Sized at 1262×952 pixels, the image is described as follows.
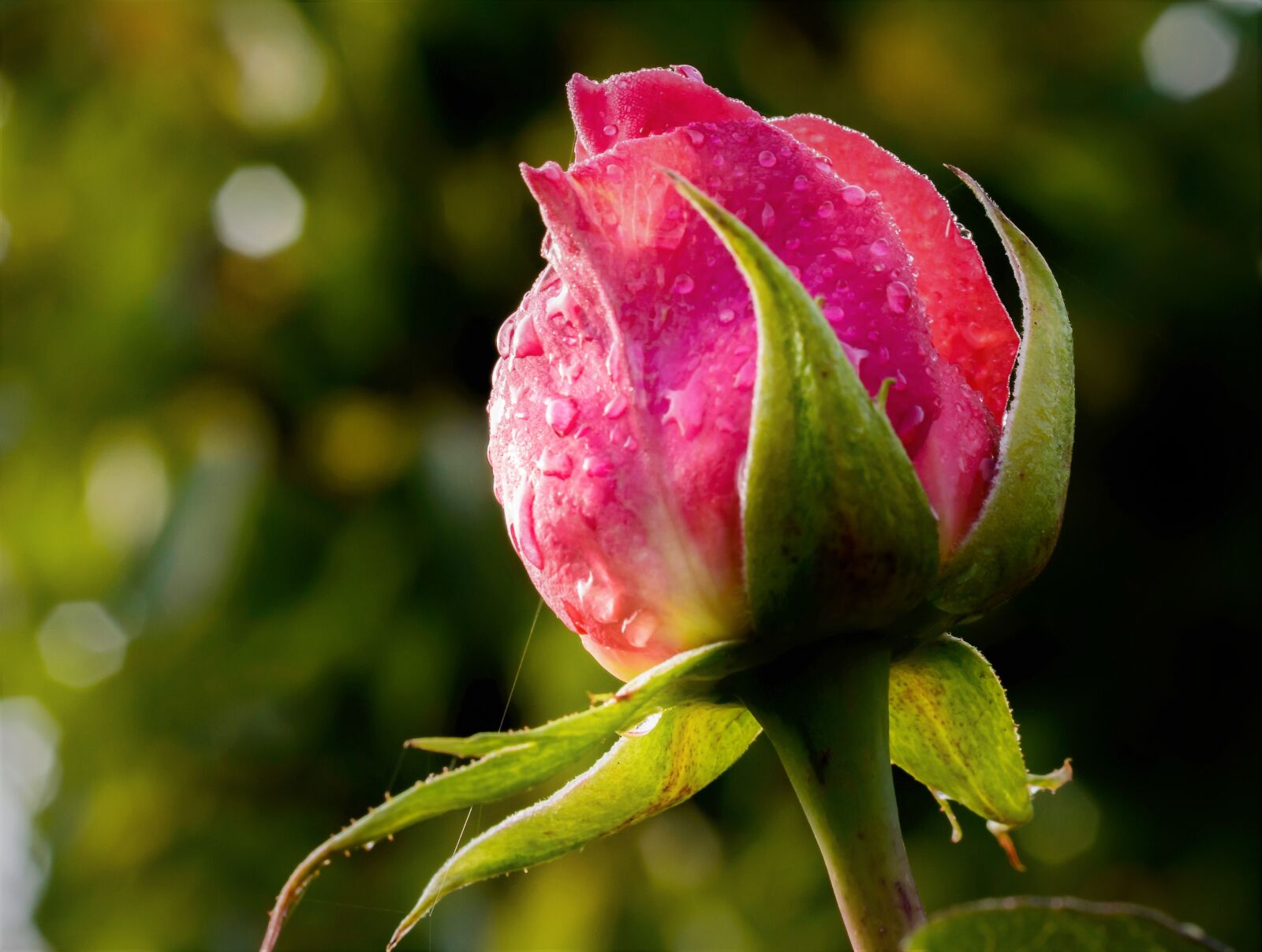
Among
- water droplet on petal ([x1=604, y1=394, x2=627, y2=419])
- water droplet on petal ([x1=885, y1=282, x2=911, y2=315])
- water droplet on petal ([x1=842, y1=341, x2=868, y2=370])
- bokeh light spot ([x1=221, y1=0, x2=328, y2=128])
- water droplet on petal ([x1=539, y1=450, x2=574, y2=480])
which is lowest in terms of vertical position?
bokeh light spot ([x1=221, y1=0, x2=328, y2=128])

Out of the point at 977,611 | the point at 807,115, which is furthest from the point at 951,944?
the point at 807,115

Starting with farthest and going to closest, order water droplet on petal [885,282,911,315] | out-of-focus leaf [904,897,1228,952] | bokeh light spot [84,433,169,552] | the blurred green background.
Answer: bokeh light spot [84,433,169,552] < the blurred green background < water droplet on petal [885,282,911,315] < out-of-focus leaf [904,897,1228,952]

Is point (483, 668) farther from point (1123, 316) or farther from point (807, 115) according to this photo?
point (807, 115)

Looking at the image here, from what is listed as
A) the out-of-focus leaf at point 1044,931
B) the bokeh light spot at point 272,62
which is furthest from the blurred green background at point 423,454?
the out-of-focus leaf at point 1044,931

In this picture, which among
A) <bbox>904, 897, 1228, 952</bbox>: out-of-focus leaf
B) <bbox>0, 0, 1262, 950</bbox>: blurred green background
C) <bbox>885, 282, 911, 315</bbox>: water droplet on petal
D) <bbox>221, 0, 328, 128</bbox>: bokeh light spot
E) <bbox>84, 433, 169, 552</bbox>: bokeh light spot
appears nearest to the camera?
<bbox>904, 897, 1228, 952</bbox>: out-of-focus leaf

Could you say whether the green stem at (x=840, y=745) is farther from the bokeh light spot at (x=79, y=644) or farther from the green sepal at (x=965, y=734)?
the bokeh light spot at (x=79, y=644)

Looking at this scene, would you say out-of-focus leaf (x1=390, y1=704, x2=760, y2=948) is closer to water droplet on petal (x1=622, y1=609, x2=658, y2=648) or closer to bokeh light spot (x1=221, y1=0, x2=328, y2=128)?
water droplet on petal (x1=622, y1=609, x2=658, y2=648)

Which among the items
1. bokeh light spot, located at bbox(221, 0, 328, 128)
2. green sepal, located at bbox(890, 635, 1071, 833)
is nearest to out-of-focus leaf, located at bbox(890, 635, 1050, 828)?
green sepal, located at bbox(890, 635, 1071, 833)
